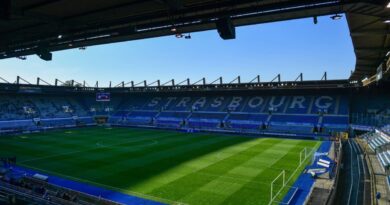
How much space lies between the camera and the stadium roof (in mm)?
8828

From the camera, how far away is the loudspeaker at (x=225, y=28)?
31.7 ft

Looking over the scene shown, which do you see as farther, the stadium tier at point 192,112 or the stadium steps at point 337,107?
the stadium tier at point 192,112

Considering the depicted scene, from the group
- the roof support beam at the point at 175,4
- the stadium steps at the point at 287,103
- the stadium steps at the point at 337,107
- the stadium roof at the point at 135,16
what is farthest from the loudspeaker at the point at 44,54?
the stadium steps at the point at 337,107

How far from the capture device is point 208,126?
53219 millimetres

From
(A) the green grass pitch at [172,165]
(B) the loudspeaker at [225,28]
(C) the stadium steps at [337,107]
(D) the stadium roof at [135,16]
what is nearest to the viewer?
(D) the stadium roof at [135,16]

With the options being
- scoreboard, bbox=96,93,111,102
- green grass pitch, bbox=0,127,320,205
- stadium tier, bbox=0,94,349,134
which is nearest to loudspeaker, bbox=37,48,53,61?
green grass pitch, bbox=0,127,320,205

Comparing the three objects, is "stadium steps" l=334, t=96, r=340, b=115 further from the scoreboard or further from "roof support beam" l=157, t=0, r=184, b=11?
A: "roof support beam" l=157, t=0, r=184, b=11

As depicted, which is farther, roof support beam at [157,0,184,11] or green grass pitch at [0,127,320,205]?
green grass pitch at [0,127,320,205]

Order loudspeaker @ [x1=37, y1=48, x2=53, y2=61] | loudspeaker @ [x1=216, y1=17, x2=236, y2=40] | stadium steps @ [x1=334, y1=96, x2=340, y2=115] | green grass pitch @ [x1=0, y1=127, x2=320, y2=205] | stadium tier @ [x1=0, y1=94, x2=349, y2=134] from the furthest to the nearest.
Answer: stadium tier @ [x1=0, y1=94, x2=349, y2=134], stadium steps @ [x1=334, y1=96, x2=340, y2=115], green grass pitch @ [x1=0, y1=127, x2=320, y2=205], loudspeaker @ [x1=37, y1=48, x2=53, y2=61], loudspeaker @ [x1=216, y1=17, x2=236, y2=40]

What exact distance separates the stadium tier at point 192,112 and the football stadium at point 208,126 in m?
0.30

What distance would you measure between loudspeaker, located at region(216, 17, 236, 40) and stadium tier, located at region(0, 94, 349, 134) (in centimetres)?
3857

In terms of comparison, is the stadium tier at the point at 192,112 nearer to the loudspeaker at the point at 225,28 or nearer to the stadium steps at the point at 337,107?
the stadium steps at the point at 337,107

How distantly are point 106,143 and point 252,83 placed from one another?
30118 millimetres

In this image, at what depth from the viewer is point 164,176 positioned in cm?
2077
